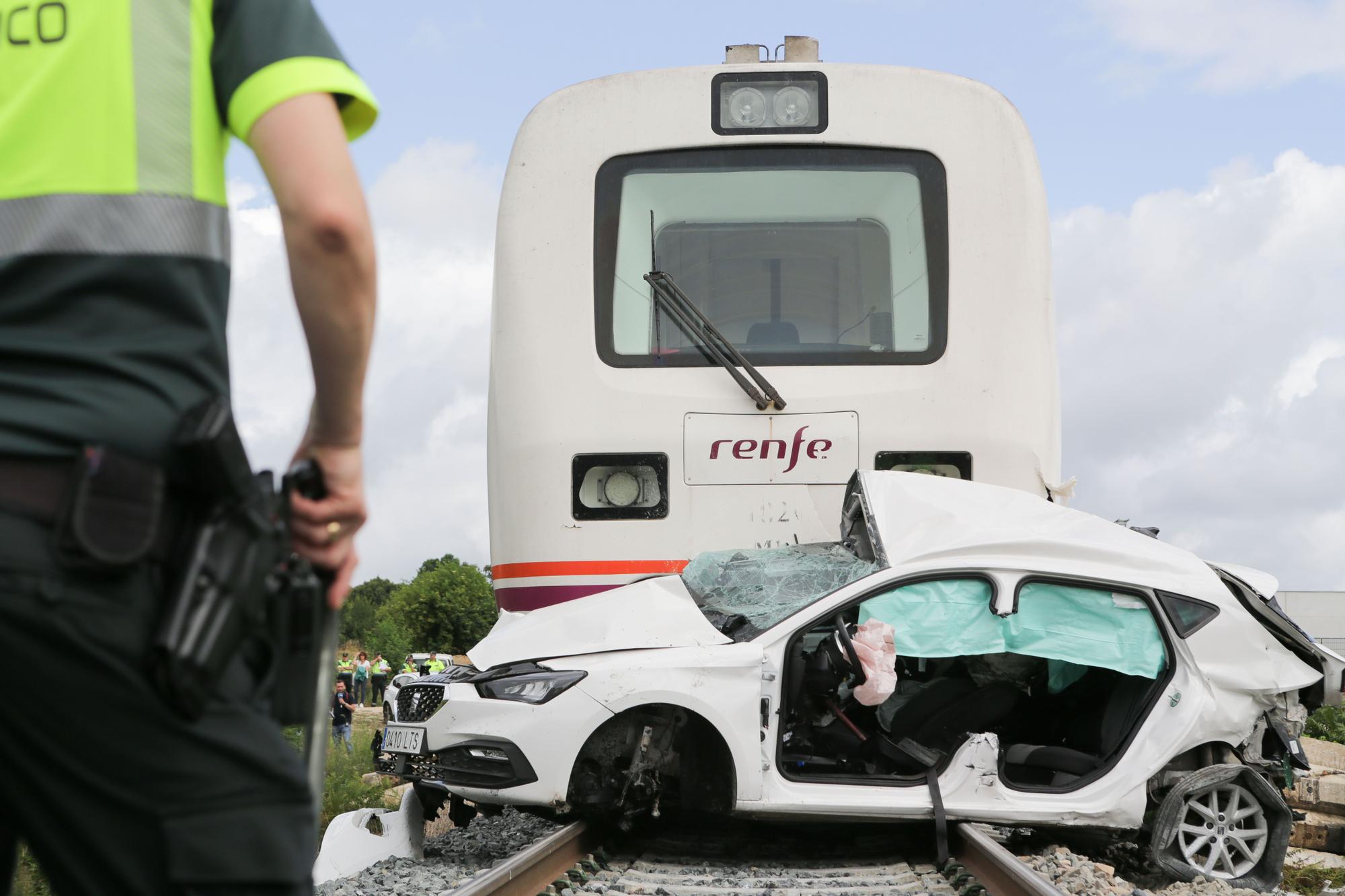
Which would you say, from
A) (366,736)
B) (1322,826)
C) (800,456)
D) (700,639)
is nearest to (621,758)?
(700,639)

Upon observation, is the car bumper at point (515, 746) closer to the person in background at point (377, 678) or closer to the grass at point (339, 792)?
the grass at point (339, 792)

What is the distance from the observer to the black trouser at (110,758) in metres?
1.35

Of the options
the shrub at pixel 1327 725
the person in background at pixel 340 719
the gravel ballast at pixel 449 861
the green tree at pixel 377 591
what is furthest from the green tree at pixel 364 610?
the gravel ballast at pixel 449 861

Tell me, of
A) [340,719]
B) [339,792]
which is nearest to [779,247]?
[339,792]

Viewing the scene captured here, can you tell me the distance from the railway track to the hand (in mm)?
3264

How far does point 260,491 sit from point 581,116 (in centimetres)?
637

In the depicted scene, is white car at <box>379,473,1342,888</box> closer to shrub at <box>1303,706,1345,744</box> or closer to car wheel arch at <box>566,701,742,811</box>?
car wheel arch at <box>566,701,742,811</box>

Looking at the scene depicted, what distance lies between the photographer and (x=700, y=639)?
6434 millimetres

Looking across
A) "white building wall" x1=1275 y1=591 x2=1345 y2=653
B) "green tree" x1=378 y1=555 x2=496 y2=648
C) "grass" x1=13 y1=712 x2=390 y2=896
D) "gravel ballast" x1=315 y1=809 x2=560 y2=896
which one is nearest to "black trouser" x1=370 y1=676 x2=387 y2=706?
"grass" x1=13 y1=712 x2=390 y2=896

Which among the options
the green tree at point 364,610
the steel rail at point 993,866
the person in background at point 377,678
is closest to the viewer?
the steel rail at point 993,866

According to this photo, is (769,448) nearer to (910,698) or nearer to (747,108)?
(910,698)

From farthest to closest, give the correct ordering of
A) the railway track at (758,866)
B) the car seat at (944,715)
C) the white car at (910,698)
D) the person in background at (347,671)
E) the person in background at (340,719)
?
the person in background at (347,671) < the person in background at (340,719) < the car seat at (944,715) < the white car at (910,698) < the railway track at (758,866)

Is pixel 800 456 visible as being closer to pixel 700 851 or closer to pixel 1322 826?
pixel 700 851

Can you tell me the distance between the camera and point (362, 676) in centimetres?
3484
